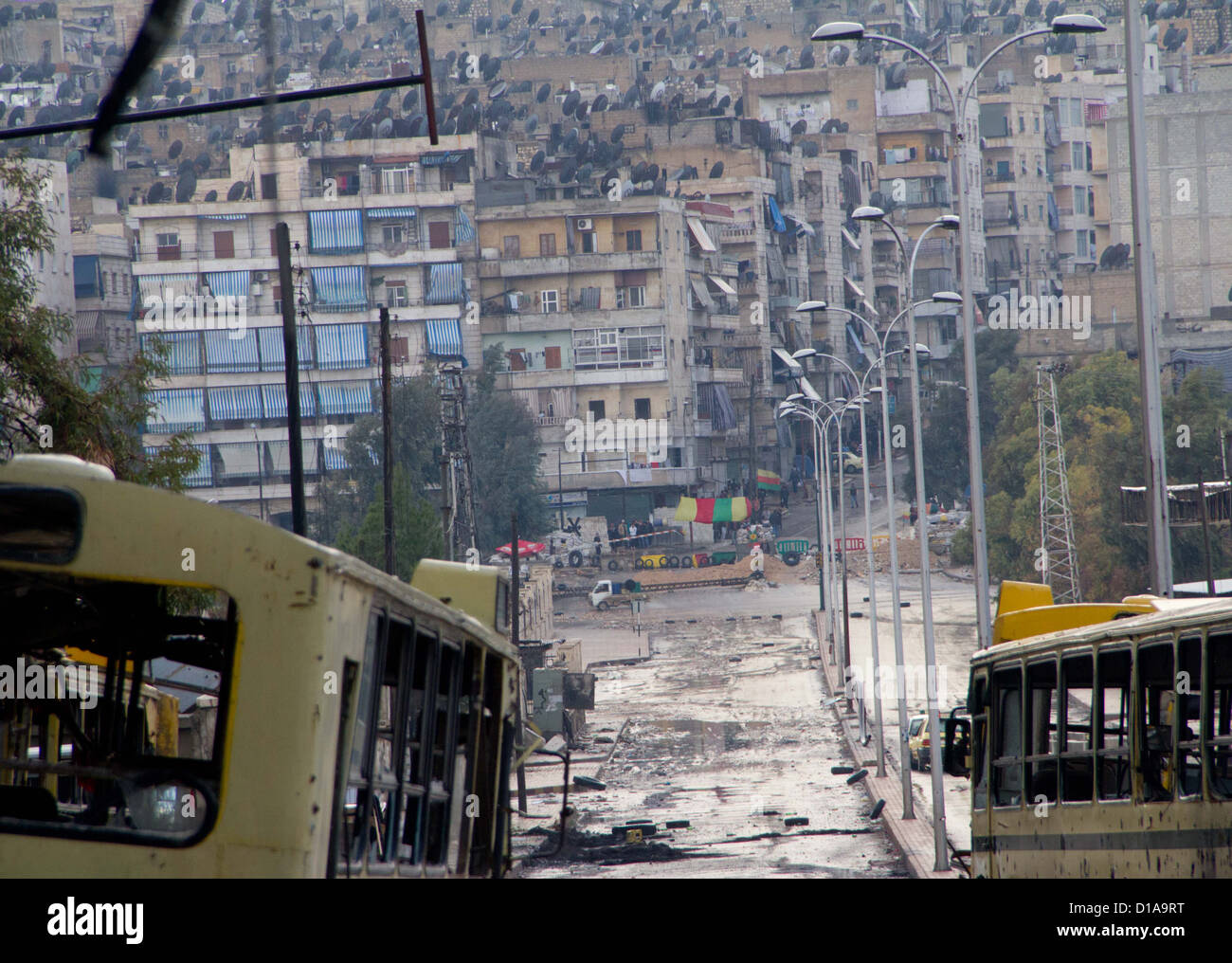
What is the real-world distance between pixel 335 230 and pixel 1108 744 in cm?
7690

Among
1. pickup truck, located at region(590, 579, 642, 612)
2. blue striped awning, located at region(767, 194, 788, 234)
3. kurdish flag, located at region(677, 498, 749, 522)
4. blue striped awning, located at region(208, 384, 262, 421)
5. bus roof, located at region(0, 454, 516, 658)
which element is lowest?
pickup truck, located at region(590, 579, 642, 612)

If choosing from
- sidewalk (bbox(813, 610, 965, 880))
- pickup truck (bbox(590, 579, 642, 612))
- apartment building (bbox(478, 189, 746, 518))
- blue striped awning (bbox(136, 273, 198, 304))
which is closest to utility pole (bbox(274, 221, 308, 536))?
sidewalk (bbox(813, 610, 965, 880))

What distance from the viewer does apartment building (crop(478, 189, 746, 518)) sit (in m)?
82.4

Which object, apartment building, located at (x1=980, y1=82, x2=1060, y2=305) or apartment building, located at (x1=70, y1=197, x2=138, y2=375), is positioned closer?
apartment building, located at (x1=70, y1=197, x2=138, y2=375)

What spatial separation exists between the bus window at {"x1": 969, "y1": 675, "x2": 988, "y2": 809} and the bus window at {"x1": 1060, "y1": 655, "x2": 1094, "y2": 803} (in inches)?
64.7

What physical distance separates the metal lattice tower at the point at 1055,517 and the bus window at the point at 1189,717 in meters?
46.8

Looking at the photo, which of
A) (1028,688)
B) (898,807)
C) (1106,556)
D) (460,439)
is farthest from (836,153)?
(1028,688)

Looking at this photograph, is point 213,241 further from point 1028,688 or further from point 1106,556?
point 1028,688

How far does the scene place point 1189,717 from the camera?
7684mm

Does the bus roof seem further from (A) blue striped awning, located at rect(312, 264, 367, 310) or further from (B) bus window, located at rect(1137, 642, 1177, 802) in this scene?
(A) blue striped awning, located at rect(312, 264, 367, 310)

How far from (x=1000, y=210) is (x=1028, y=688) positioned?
111904mm

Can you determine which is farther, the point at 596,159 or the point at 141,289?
the point at 596,159

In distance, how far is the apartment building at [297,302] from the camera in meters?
79.2
